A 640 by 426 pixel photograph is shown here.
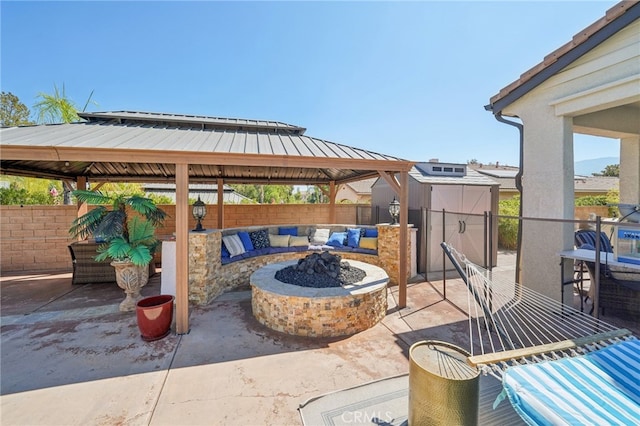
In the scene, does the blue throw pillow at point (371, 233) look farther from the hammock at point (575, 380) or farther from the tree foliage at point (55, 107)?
the tree foliage at point (55, 107)

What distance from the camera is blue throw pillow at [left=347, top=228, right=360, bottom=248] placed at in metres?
7.52

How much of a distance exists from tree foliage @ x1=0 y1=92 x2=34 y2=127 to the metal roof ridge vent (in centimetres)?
2076

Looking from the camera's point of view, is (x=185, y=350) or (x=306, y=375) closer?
(x=306, y=375)

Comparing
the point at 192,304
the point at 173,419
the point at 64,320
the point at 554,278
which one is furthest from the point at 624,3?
the point at 64,320

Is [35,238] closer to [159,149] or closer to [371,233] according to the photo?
[159,149]

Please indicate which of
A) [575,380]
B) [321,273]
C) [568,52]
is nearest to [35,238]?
[321,273]

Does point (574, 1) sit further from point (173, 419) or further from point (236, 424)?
point (173, 419)

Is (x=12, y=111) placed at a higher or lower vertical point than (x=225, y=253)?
higher

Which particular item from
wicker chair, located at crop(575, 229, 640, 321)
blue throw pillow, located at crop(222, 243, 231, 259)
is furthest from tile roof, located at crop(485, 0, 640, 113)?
blue throw pillow, located at crop(222, 243, 231, 259)

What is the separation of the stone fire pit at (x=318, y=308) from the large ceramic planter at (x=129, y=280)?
2507 millimetres

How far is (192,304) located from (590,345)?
591 centimetres

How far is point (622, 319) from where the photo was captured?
4180 mm
